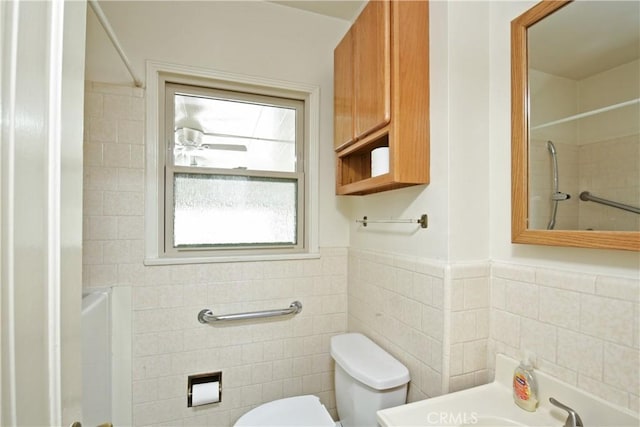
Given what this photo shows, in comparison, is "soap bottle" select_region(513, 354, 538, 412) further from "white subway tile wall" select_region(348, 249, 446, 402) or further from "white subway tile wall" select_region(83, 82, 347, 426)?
"white subway tile wall" select_region(83, 82, 347, 426)

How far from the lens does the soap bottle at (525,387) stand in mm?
943

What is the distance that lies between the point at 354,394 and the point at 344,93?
4.59 feet

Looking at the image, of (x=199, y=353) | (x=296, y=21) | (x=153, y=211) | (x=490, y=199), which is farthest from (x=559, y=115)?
(x=199, y=353)

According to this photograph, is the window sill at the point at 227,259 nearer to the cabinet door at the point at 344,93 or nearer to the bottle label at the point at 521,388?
the cabinet door at the point at 344,93

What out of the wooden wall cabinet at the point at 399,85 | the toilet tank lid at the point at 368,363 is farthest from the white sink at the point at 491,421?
the wooden wall cabinet at the point at 399,85

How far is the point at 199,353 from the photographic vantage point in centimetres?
157

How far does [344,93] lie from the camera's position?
4.93ft

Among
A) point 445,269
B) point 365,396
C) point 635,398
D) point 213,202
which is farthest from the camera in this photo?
point 213,202

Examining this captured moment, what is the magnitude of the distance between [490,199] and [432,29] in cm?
70

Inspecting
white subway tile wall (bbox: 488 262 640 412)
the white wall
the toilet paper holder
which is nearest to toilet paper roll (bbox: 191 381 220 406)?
the toilet paper holder

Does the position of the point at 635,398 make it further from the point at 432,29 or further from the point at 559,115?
the point at 432,29

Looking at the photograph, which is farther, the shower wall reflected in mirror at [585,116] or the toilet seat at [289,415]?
the toilet seat at [289,415]

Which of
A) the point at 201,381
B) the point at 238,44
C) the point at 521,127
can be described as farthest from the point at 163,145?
the point at 521,127

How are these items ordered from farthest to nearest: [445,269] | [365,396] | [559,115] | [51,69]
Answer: [365,396]
[445,269]
[559,115]
[51,69]
